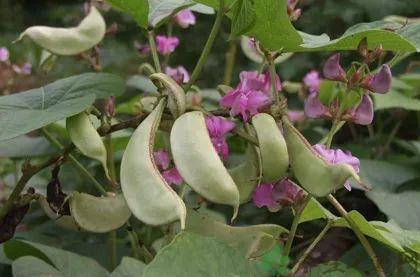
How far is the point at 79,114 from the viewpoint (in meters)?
0.92

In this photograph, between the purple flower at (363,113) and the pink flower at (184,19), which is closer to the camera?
the purple flower at (363,113)

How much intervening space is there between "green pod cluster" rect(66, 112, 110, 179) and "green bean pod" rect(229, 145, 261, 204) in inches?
6.5

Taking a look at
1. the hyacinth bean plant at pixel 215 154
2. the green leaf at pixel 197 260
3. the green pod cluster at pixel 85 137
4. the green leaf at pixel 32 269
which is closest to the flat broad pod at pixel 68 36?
the hyacinth bean plant at pixel 215 154

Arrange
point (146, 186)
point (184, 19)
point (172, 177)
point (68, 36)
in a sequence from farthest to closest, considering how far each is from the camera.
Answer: point (184, 19)
point (68, 36)
point (172, 177)
point (146, 186)

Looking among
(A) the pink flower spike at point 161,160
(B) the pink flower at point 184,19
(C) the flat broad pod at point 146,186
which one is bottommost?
(B) the pink flower at point 184,19

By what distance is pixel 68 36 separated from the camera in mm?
1091

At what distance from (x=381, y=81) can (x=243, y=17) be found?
0.60 ft

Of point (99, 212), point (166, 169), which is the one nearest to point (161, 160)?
point (166, 169)

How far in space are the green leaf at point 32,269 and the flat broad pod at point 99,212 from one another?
10 centimetres

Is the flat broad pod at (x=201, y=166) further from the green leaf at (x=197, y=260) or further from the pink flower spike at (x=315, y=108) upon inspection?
the pink flower spike at (x=315, y=108)

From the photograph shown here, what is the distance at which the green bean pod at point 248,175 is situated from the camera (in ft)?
2.97

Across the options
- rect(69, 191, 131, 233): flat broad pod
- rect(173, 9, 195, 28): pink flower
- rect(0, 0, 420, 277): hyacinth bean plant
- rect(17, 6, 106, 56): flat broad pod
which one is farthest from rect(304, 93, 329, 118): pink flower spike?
rect(173, 9, 195, 28): pink flower

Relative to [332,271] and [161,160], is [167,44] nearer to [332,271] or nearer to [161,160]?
[161,160]

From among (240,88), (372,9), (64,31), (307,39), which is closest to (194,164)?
(240,88)
